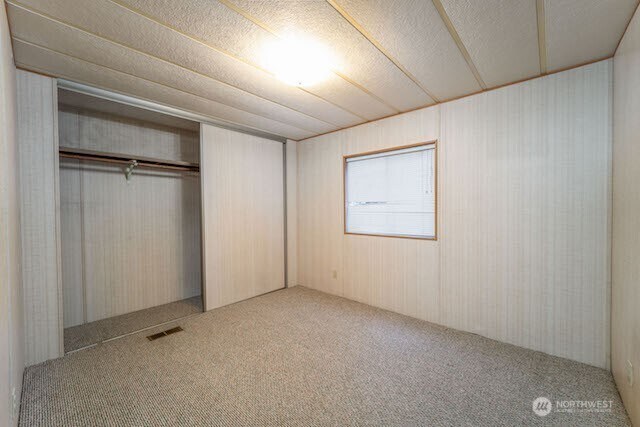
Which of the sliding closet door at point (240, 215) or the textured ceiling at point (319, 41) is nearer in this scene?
the textured ceiling at point (319, 41)

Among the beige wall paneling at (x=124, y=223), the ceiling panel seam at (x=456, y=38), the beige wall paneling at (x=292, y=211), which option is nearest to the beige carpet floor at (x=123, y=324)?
the beige wall paneling at (x=124, y=223)

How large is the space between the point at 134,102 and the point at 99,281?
2.03m

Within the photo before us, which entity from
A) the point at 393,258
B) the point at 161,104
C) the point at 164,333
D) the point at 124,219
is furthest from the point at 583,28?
the point at 124,219

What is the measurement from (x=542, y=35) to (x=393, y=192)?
188 cm

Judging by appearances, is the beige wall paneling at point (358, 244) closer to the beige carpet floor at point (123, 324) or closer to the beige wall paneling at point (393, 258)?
the beige wall paneling at point (393, 258)

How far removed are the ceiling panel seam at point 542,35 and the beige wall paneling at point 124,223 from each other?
3847mm

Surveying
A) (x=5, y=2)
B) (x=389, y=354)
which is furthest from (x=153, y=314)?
(x=5, y=2)

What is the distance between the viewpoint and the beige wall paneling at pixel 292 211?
13.7ft

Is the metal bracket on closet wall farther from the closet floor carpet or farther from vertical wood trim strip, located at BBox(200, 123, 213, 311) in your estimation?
the closet floor carpet

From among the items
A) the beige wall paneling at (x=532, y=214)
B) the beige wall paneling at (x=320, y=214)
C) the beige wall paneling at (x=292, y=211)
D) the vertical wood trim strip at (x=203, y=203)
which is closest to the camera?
the beige wall paneling at (x=532, y=214)

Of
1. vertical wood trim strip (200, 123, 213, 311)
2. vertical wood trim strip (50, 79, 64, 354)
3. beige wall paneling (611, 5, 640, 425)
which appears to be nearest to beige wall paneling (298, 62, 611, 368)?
beige wall paneling (611, 5, 640, 425)

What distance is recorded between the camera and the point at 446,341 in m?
2.46

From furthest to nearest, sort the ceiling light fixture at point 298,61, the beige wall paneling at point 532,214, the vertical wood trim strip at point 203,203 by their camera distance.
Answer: the vertical wood trim strip at point 203,203 < the beige wall paneling at point 532,214 < the ceiling light fixture at point 298,61

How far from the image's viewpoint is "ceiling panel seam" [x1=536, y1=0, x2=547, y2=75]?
4.82ft
